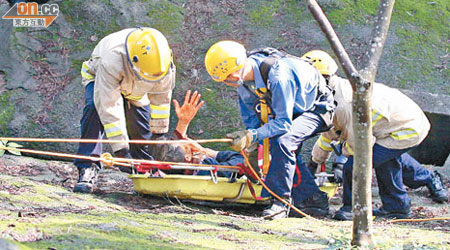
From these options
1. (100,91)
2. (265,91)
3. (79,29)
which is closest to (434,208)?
(265,91)

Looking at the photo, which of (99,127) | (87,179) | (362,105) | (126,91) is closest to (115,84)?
(126,91)

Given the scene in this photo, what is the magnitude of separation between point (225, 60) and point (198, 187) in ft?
3.55

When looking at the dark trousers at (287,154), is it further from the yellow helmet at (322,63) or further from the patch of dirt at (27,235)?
the patch of dirt at (27,235)

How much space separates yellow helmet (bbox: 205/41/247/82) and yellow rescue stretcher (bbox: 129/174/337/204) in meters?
0.87

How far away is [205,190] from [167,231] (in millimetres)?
1685

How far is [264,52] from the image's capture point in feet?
17.6

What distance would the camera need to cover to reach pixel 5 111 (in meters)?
8.23

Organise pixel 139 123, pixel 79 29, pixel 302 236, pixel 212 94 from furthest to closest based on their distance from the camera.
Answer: pixel 79 29 → pixel 212 94 → pixel 139 123 → pixel 302 236

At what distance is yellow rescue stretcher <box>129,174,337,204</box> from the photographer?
17.4ft

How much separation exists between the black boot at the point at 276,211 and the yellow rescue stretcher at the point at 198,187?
25 centimetres

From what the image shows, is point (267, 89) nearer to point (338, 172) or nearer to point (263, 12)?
point (338, 172)

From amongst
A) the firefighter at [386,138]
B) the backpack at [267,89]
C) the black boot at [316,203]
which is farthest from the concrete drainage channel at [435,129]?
the black boot at [316,203]

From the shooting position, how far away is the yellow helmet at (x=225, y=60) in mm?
5039

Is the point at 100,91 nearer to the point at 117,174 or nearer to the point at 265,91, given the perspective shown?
the point at 265,91
